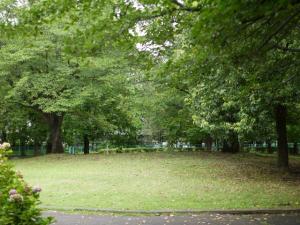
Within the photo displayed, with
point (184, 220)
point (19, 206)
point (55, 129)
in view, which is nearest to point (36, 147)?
point (55, 129)

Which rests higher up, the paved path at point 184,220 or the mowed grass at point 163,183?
the mowed grass at point 163,183

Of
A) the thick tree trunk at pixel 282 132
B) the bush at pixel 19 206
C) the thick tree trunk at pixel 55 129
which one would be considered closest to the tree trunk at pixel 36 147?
the thick tree trunk at pixel 55 129

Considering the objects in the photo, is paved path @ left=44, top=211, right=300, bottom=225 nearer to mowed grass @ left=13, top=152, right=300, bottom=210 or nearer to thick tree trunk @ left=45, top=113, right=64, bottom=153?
mowed grass @ left=13, top=152, right=300, bottom=210

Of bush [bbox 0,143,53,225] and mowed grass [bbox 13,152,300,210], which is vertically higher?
bush [bbox 0,143,53,225]

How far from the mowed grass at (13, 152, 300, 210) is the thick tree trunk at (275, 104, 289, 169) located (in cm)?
61

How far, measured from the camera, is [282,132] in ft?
60.6

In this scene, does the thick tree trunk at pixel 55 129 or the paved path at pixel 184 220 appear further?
the thick tree trunk at pixel 55 129

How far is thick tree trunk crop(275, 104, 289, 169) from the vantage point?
58.6 feet

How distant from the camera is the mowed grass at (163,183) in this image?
11.4m

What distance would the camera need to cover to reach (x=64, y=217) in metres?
9.66

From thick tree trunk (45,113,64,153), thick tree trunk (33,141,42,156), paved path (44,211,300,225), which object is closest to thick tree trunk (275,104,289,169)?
paved path (44,211,300,225)

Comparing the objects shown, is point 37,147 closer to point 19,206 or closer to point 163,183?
point 163,183

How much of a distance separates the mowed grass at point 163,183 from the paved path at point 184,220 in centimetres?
106

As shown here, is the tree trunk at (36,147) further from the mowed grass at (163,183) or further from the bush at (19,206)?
the bush at (19,206)
